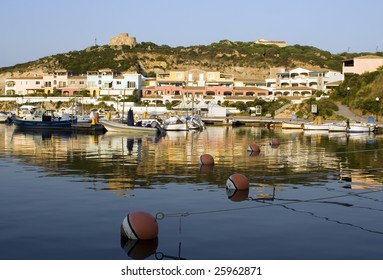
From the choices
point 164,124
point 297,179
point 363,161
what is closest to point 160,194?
point 297,179

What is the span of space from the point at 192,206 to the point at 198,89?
91.8m

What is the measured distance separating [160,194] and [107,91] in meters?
94.8

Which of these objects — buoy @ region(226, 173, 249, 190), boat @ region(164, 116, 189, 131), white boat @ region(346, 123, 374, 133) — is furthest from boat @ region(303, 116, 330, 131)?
buoy @ region(226, 173, 249, 190)

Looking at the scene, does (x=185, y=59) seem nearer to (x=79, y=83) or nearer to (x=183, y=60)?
(x=183, y=60)

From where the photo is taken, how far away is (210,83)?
114125 millimetres

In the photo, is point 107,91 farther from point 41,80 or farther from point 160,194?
point 160,194

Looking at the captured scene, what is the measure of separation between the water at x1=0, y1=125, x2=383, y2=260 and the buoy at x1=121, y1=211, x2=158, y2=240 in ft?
0.66

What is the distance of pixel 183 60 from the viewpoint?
14700 cm

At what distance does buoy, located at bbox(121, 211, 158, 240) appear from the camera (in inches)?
566

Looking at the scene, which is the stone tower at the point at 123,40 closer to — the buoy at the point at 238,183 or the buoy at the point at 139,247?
the buoy at the point at 238,183

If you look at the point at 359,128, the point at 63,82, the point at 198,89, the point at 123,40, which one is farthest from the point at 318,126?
the point at 123,40

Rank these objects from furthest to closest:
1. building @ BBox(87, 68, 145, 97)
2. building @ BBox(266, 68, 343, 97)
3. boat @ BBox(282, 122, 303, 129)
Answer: building @ BBox(87, 68, 145, 97)
building @ BBox(266, 68, 343, 97)
boat @ BBox(282, 122, 303, 129)

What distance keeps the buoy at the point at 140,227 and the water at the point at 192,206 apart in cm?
20

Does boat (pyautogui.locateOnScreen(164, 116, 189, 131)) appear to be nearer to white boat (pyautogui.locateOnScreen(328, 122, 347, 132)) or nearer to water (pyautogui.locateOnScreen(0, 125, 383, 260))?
white boat (pyautogui.locateOnScreen(328, 122, 347, 132))
